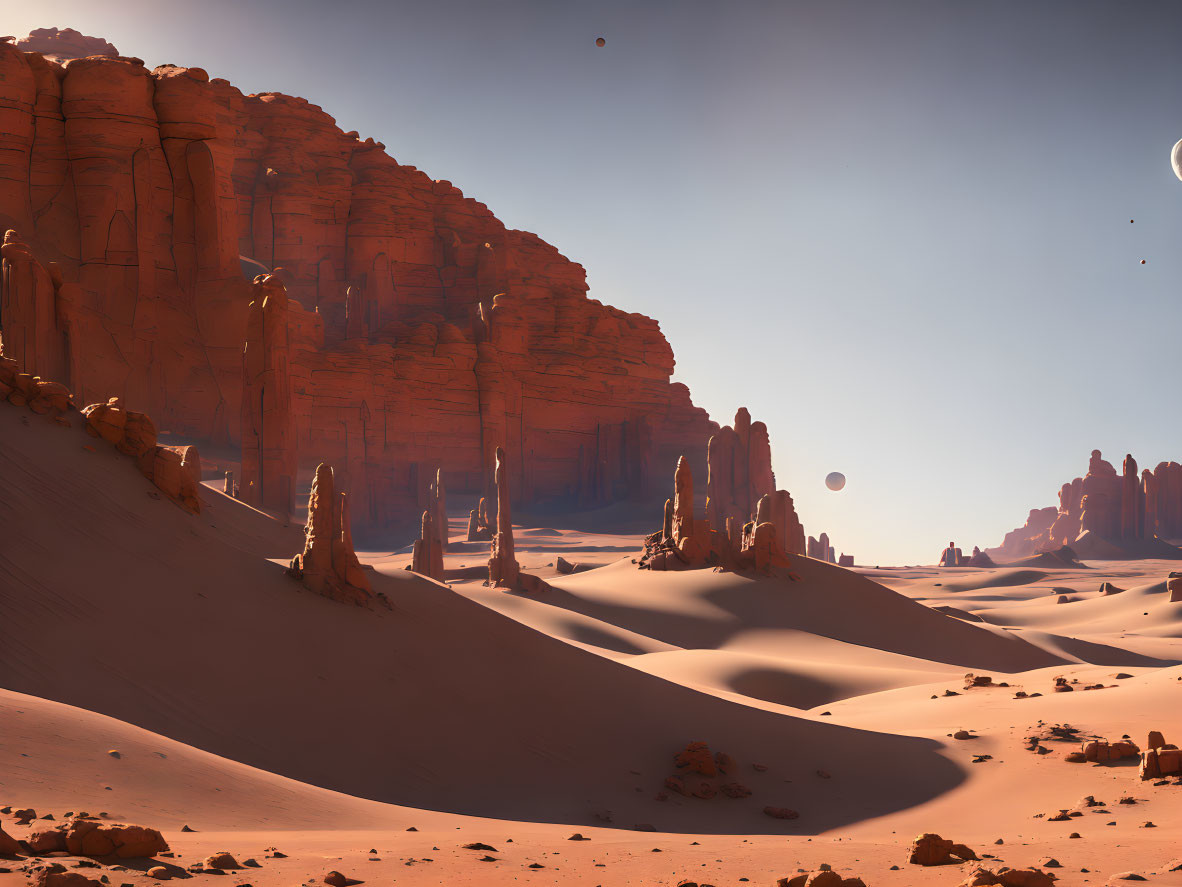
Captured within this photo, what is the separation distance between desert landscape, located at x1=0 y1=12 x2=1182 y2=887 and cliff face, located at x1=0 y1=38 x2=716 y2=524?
0.74 feet

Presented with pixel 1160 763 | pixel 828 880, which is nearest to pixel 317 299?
pixel 1160 763

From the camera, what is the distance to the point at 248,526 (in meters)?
26.5

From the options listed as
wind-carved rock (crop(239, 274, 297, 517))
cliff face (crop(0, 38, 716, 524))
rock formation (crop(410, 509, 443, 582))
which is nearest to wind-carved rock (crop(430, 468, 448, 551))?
cliff face (crop(0, 38, 716, 524))

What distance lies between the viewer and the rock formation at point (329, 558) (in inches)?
663

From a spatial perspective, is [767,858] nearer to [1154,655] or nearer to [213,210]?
[1154,655]

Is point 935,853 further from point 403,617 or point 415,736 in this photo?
point 403,617

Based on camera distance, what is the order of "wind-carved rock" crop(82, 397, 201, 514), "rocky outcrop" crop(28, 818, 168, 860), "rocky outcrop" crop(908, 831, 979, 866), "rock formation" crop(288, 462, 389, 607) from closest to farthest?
"rocky outcrop" crop(28, 818, 168, 860), "rocky outcrop" crop(908, 831, 979, 866), "rock formation" crop(288, 462, 389, 607), "wind-carved rock" crop(82, 397, 201, 514)

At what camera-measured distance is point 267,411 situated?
3278 cm

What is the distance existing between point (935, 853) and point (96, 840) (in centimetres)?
658

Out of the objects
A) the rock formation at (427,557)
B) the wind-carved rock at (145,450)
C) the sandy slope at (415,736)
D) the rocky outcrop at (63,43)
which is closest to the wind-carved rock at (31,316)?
the sandy slope at (415,736)

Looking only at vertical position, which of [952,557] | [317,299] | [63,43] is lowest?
[952,557]

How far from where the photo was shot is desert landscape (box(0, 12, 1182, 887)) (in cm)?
902

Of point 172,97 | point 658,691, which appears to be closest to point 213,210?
point 172,97

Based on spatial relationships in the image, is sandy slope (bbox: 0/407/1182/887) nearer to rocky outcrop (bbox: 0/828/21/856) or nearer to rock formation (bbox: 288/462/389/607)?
rock formation (bbox: 288/462/389/607)
